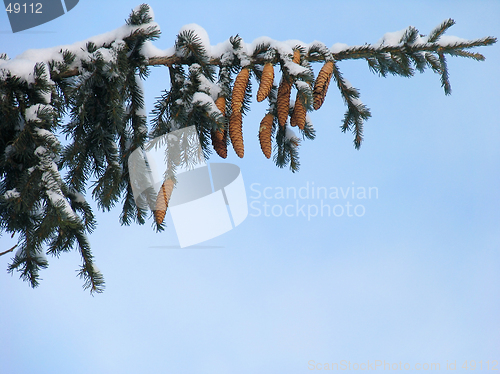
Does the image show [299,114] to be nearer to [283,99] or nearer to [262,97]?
[283,99]

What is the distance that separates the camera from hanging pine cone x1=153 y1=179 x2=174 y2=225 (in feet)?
6.68

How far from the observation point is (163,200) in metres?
2.05

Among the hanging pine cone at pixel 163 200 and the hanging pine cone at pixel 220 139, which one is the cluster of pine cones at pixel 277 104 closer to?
the hanging pine cone at pixel 220 139

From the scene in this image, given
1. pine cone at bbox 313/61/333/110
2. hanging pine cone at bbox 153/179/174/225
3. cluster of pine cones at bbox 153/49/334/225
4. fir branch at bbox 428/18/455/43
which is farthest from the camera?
fir branch at bbox 428/18/455/43

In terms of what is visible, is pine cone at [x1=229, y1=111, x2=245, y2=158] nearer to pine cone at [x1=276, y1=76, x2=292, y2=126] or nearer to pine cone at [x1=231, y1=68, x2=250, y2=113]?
pine cone at [x1=231, y1=68, x2=250, y2=113]

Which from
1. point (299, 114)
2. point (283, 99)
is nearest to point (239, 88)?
point (283, 99)

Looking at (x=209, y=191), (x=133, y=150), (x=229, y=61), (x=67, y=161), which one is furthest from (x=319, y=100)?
(x=67, y=161)

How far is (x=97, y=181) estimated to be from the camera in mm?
2217

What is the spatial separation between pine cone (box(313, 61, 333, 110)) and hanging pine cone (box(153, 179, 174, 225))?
2.98 ft

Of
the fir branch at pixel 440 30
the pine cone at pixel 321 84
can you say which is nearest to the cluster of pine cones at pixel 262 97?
the pine cone at pixel 321 84

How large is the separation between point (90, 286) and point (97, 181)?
59 centimetres

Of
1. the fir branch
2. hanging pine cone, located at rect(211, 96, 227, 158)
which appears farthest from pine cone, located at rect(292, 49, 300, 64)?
the fir branch

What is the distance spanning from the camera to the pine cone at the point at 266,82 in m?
2.10

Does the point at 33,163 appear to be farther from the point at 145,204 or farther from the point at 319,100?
the point at 319,100
